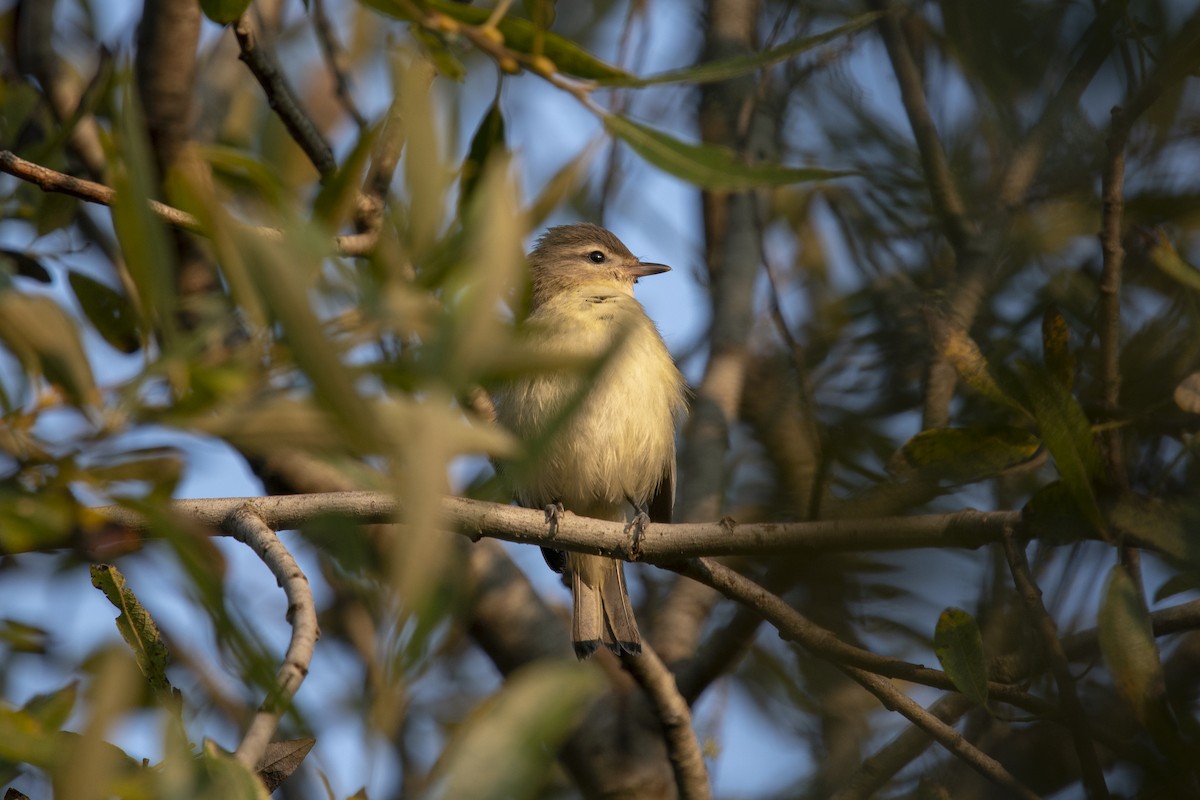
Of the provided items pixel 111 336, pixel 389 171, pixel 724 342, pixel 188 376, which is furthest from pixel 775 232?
pixel 188 376

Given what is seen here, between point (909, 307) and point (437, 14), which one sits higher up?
point (437, 14)

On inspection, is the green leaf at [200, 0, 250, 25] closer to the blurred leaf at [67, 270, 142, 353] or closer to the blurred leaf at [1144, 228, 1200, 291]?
the blurred leaf at [67, 270, 142, 353]

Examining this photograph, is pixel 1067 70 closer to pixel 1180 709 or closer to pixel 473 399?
pixel 1180 709

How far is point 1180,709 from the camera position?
1656mm

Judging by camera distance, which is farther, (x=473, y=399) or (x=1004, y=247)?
(x=473, y=399)

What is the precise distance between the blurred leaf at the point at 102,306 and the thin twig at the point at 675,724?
5.56 ft

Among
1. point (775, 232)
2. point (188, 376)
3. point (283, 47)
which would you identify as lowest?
point (188, 376)

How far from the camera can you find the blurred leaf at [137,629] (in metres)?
1.89

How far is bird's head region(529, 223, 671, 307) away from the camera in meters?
5.38

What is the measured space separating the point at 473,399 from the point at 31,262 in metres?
1.34

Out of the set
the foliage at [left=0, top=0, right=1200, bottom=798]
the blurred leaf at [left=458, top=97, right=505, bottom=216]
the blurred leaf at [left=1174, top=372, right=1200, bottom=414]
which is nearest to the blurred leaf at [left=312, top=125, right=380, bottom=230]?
the foliage at [left=0, top=0, right=1200, bottom=798]

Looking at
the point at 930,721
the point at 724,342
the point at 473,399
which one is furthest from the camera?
the point at 724,342

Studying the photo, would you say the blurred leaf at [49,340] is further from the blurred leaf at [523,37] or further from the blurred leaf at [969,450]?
the blurred leaf at [969,450]

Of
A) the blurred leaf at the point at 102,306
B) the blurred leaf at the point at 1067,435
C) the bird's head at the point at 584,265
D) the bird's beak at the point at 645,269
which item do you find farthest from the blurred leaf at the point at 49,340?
the bird's beak at the point at 645,269
